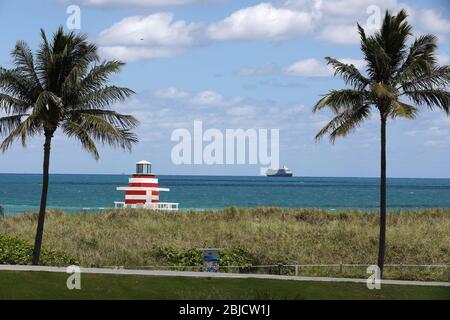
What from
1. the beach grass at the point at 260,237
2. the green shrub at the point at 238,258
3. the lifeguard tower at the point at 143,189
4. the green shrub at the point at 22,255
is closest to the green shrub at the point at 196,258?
the green shrub at the point at 238,258

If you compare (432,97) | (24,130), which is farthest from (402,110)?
(24,130)

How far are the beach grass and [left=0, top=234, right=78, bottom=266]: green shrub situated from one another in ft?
5.47

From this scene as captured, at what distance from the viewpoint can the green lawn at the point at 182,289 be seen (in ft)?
73.8

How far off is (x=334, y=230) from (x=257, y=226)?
4411 mm

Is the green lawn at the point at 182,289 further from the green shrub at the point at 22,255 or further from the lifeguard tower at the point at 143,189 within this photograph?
the lifeguard tower at the point at 143,189

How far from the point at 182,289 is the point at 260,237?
20636mm

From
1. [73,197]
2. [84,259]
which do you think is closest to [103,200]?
[73,197]

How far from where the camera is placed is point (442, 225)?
49.1 meters

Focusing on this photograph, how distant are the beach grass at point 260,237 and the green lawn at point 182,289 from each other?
232 inches

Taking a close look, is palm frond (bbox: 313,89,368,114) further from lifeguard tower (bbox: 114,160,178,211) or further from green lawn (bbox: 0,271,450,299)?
lifeguard tower (bbox: 114,160,178,211)

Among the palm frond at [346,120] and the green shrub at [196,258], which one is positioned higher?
the palm frond at [346,120]
